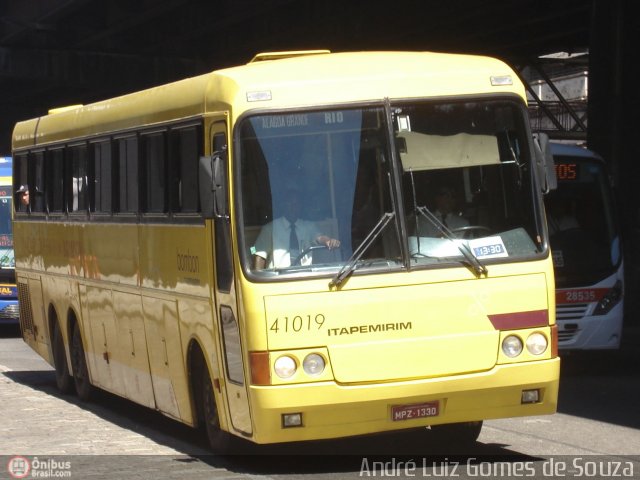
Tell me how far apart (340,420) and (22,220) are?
9.04m

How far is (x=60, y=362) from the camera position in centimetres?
1545

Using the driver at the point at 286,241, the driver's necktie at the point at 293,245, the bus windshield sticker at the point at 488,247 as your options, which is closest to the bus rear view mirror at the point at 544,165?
the bus windshield sticker at the point at 488,247

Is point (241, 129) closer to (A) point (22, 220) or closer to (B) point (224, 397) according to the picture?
(B) point (224, 397)

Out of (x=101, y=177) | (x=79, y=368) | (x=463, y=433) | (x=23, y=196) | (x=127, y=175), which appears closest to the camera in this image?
(x=463, y=433)

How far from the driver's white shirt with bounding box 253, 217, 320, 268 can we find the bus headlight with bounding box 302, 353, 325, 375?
0.60 meters

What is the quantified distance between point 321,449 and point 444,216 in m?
2.20

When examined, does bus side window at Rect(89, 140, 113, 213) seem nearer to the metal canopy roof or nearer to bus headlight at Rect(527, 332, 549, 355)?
bus headlight at Rect(527, 332, 549, 355)

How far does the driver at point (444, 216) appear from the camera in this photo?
31.0 ft

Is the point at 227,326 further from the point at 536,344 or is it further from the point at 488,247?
the point at 536,344

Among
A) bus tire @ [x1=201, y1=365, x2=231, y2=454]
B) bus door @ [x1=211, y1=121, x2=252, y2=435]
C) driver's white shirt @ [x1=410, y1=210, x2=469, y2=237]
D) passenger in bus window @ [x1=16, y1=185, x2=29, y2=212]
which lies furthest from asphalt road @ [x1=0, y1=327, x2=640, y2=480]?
passenger in bus window @ [x1=16, y1=185, x2=29, y2=212]

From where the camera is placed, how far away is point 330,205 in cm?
936

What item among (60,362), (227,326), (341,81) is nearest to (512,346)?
(227,326)

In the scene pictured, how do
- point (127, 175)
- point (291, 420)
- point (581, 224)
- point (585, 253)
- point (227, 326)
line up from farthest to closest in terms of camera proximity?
point (581, 224) < point (585, 253) < point (127, 175) < point (227, 326) < point (291, 420)

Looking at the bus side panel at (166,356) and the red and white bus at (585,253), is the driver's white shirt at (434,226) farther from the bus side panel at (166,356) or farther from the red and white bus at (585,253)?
the red and white bus at (585,253)
